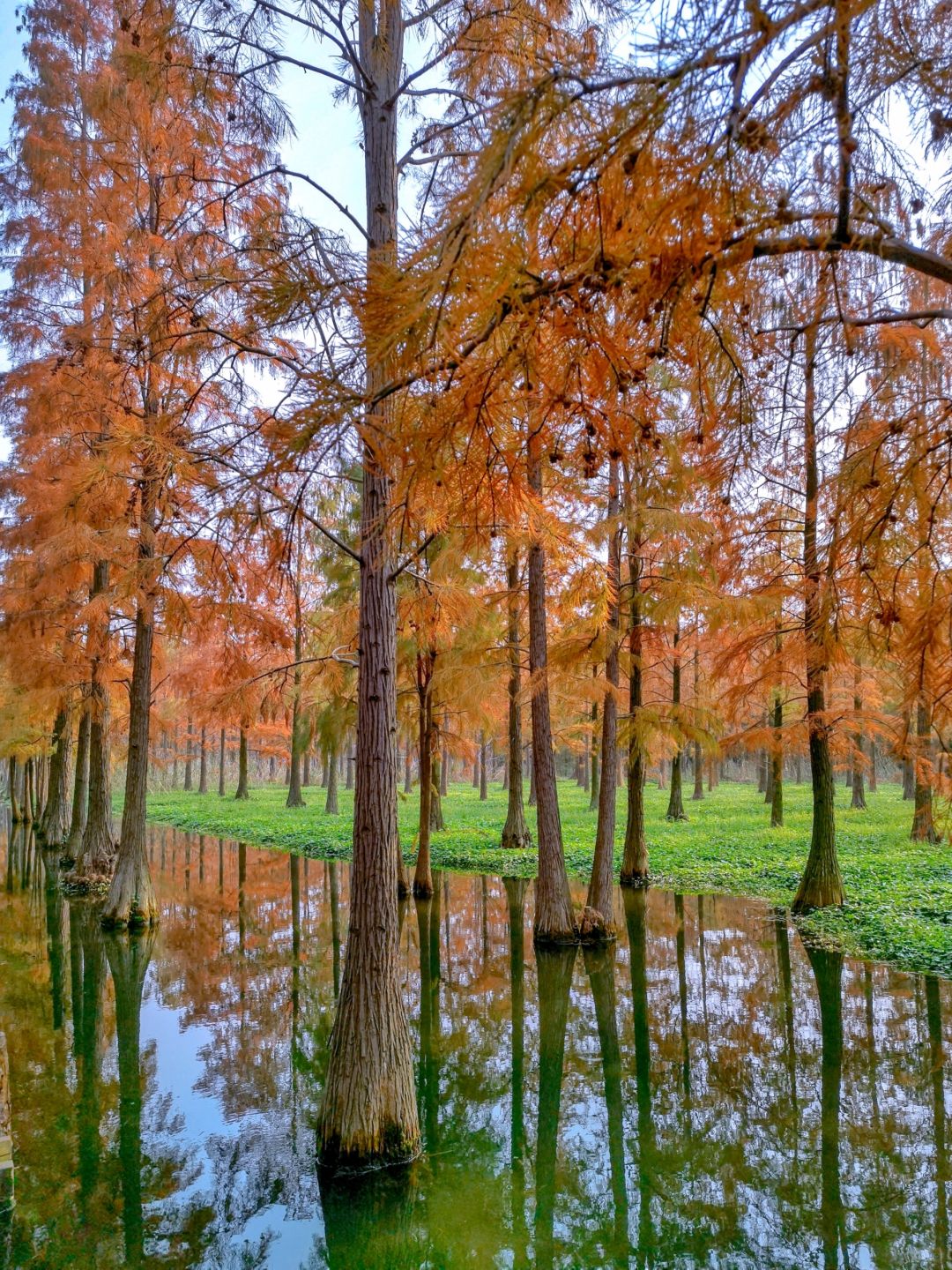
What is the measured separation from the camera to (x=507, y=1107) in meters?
5.74

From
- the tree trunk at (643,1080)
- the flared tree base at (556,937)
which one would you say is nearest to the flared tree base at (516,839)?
the tree trunk at (643,1080)

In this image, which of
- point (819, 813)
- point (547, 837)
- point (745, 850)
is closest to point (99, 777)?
point (547, 837)

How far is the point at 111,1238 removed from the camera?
13.7ft

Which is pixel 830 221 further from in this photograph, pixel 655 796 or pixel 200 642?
pixel 655 796

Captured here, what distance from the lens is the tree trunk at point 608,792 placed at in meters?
10.0

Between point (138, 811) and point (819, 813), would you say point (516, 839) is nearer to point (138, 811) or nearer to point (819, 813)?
point (819, 813)

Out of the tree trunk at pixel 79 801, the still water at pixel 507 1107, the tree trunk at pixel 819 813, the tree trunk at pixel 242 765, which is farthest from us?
the tree trunk at pixel 242 765

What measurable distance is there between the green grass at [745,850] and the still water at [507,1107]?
0.96 meters

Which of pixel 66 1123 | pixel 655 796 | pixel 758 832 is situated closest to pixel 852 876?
pixel 758 832

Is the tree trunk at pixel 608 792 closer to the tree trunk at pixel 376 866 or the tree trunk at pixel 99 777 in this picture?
the tree trunk at pixel 376 866

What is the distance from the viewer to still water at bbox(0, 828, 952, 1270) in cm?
416

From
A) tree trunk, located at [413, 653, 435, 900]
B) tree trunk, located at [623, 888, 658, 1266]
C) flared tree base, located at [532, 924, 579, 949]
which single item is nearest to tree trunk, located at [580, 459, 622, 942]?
flared tree base, located at [532, 924, 579, 949]

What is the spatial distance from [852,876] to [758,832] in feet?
19.8

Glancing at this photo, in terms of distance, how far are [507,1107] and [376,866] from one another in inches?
90.1
